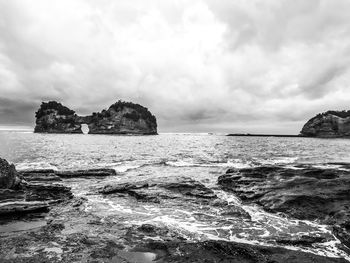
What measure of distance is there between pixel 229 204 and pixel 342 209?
689cm

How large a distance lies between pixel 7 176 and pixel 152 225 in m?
11.2

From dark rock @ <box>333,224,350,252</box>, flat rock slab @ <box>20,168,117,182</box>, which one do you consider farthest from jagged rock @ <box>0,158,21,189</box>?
dark rock @ <box>333,224,350,252</box>

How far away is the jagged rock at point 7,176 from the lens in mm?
18062

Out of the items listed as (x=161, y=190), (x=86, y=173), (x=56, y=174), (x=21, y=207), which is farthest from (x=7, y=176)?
(x=86, y=173)

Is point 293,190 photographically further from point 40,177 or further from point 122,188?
point 40,177

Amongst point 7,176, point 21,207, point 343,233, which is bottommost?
point 343,233

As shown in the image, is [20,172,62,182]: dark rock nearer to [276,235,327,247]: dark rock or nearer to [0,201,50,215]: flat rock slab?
[0,201,50,215]: flat rock slab

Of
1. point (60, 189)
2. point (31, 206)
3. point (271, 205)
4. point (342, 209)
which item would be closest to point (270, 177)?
point (271, 205)

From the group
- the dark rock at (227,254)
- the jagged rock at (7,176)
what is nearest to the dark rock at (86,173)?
the jagged rock at (7,176)

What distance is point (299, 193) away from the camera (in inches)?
784

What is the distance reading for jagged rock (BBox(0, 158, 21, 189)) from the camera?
18.1 meters

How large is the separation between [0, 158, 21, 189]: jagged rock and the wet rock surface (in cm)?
1675

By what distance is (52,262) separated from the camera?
960cm

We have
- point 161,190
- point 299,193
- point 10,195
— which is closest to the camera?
point 10,195
